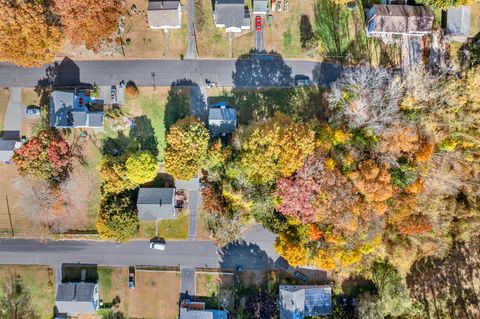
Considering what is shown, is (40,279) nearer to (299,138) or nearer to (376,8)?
(299,138)

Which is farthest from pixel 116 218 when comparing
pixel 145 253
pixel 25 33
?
pixel 25 33

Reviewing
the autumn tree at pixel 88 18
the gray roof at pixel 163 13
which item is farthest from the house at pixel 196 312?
the gray roof at pixel 163 13

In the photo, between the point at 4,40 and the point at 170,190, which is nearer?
the point at 4,40

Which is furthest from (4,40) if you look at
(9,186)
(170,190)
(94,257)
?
(94,257)

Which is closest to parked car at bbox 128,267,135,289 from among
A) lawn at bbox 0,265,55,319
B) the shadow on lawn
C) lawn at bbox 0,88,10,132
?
lawn at bbox 0,265,55,319

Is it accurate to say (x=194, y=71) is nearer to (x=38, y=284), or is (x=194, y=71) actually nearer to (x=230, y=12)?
(x=230, y=12)

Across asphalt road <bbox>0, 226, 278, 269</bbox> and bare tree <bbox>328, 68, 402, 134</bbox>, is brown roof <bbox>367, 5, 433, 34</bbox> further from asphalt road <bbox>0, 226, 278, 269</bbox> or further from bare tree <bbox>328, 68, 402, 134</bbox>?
asphalt road <bbox>0, 226, 278, 269</bbox>

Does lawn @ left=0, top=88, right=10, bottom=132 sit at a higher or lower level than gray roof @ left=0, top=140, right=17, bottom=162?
higher
